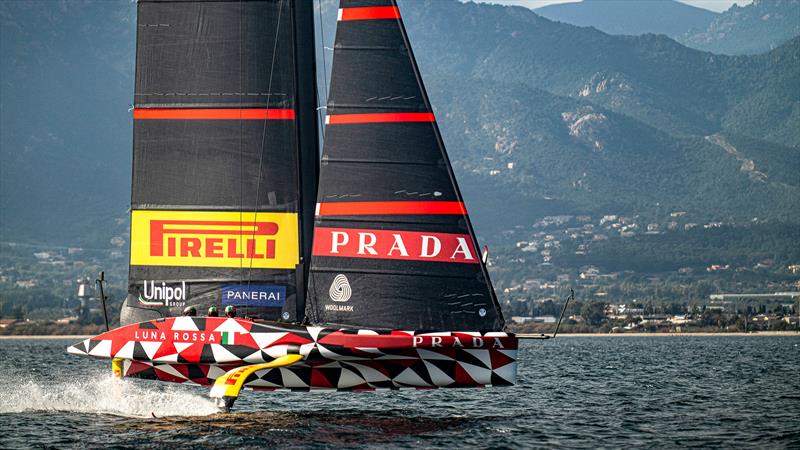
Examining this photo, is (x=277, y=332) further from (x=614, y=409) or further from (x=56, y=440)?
(x=614, y=409)

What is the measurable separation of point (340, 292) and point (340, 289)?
0.06m

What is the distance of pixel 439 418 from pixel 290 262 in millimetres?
4968

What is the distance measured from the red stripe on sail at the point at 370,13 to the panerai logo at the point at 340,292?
559 centimetres

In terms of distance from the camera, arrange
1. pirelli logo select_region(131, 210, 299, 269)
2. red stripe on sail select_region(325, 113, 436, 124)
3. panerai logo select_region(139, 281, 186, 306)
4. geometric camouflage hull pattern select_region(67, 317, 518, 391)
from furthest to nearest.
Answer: panerai logo select_region(139, 281, 186, 306) → pirelli logo select_region(131, 210, 299, 269) → red stripe on sail select_region(325, 113, 436, 124) → geometric camouflage hull pattern select_region(67, 317, 518, 391)

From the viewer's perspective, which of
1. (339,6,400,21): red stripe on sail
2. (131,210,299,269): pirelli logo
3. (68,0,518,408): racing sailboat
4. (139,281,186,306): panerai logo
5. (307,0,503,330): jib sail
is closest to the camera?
(68,0,518,408): racing sailboat

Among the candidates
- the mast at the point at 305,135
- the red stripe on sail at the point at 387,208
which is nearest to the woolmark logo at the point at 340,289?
the mast at the point at 305,135

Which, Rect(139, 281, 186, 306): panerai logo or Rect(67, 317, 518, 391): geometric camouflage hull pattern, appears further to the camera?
Rect(139, 281, 186, 306): panerai logo

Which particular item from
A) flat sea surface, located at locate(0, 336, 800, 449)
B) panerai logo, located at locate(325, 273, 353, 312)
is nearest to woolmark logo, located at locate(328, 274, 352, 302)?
panerai logo, located at locate(325, 273, 353, 312)

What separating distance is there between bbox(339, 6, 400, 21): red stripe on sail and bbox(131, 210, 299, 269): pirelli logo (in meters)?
4.55

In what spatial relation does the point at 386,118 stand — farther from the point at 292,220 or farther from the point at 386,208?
the point at 292,220

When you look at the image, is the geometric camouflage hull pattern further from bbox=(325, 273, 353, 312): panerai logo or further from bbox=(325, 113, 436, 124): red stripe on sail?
bbox=(325, 113, 436, 124): red stripe on sail

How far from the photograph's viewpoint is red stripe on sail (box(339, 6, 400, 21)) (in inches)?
1101

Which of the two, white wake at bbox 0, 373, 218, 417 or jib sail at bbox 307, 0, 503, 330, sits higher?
jib sail at bbox 307, 0, 503, 330

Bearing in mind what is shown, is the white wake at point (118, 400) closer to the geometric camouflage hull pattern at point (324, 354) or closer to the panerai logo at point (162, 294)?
the panerai logo at point (162, 294)
